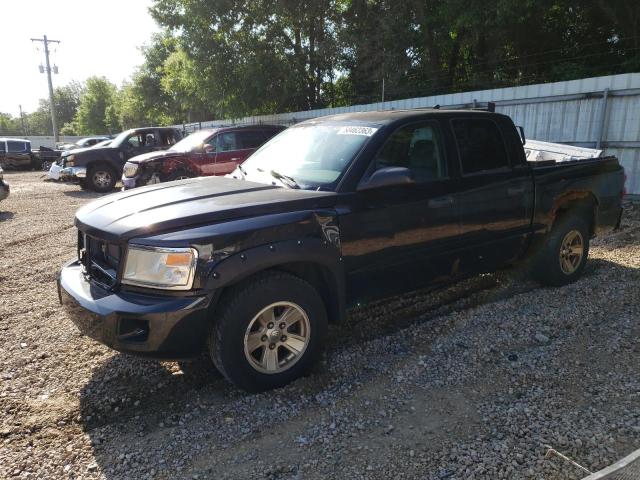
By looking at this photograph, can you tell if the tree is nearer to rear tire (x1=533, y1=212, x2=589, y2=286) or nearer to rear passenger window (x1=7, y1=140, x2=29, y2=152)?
rear passenger window (x1=7, y1=140, x2=29, y2=152)

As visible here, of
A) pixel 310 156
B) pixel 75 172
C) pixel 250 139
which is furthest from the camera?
pixel 75 172

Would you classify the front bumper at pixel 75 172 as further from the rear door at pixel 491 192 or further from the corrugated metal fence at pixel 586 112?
the rear door at pixel 491 192

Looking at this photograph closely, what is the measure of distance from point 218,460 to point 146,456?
15.8 inches

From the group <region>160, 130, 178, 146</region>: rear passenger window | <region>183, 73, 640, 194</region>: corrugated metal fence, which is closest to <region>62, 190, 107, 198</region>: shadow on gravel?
<region>160, 130, 178, 146</region>: rear passenger window

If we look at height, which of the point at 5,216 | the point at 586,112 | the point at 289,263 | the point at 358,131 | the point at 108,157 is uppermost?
the point at 586,112

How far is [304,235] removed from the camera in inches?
122

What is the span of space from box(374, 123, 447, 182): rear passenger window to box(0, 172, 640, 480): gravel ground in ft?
4.34

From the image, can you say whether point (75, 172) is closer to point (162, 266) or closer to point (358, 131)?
point (358, 131)

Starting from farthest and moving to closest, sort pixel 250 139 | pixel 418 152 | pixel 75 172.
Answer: pixel 75 172 → pixel 250 139 → pixel 418 152

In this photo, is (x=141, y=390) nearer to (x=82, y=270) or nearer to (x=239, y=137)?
(x=82, y=270)

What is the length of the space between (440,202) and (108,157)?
12.3 meters

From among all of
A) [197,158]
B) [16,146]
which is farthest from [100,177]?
[16,146]

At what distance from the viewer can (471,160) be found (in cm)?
413

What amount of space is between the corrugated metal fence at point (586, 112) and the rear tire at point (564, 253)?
4769 millimetres
